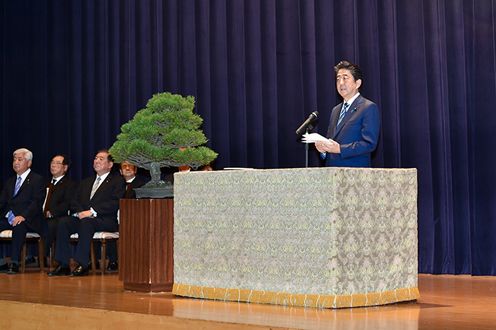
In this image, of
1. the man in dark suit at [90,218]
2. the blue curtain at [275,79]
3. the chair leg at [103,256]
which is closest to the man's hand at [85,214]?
the man in dark suit at [90,218]

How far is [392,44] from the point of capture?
7.18m

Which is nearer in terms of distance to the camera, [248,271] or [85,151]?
[248,271]

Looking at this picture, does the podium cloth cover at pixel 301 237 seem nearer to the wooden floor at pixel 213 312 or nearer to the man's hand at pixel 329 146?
the wooden floor at pixel 213 312

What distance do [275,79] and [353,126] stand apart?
10.3 ft

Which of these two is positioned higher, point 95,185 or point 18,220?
point 95,185

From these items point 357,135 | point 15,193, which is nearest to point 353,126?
point 357,135

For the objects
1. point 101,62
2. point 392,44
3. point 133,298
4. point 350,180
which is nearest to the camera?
point 350,180

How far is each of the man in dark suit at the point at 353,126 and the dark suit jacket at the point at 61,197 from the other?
383 cm

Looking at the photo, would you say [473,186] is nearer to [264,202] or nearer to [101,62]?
[264,202]

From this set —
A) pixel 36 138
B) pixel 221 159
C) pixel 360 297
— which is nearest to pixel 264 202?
pixel 360 297

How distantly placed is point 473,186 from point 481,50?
1.02 meters

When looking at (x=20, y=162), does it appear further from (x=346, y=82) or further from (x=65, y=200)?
(x=346, y=82)

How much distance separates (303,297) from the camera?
451 cm

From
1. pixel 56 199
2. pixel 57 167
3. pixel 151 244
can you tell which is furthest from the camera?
pixel 57 167
